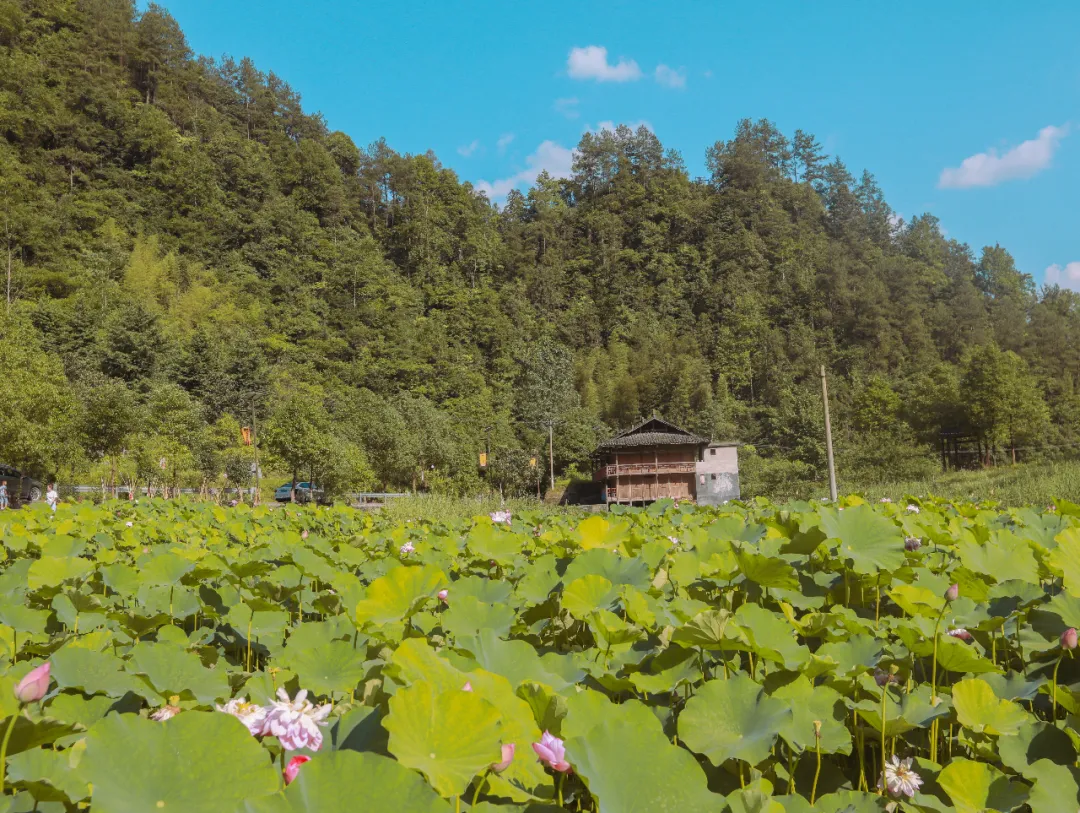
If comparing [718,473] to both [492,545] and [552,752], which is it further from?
[552,752]

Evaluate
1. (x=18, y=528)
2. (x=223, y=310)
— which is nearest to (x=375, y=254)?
(x=223, y=310)

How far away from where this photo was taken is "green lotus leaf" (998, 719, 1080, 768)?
925 mm

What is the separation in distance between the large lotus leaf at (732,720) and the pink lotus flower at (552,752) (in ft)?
0.61

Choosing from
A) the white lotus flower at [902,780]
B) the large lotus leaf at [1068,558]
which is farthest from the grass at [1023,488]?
the white lotus flower at [902,780]

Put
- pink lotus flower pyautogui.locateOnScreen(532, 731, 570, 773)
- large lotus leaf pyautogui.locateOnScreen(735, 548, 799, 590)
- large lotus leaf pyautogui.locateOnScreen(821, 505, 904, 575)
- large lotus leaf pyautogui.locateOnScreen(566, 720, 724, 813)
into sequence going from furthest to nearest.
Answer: large lotus leaf pyautogui.locateOnScreen(821, 505, 904, 575), large lotus leaf pyautogui.locateOnScreen(735, 548, 799, 590), pink lotus flower pyautogui.locateOnScreen(532, 731, 570, 773), large lotus leaf pyautogui.locateOnScreen(566, 720, 724, 813)

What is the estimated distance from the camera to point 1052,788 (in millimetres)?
829

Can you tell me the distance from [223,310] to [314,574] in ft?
167

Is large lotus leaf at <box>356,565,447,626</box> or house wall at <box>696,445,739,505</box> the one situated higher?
large lotus leaf at <box>356,565,447,626</box>

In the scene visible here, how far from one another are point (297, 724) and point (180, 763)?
0.22 metres

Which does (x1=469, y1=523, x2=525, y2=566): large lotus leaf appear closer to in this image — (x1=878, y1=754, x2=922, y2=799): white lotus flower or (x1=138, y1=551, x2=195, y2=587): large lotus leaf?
(x1=138, y1=551, x2=195, y2=587): large lotus leaf

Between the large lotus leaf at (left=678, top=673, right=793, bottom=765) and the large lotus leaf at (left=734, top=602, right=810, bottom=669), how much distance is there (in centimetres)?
11

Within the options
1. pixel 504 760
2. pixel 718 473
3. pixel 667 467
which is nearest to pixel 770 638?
pixel 504 760

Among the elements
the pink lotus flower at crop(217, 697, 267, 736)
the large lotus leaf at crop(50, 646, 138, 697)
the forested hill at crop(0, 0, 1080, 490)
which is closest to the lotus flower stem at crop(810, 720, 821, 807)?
the pink lotus flower at crop(217, 697, 267, 736)

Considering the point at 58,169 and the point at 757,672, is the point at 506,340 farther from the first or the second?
the point at 757,672
